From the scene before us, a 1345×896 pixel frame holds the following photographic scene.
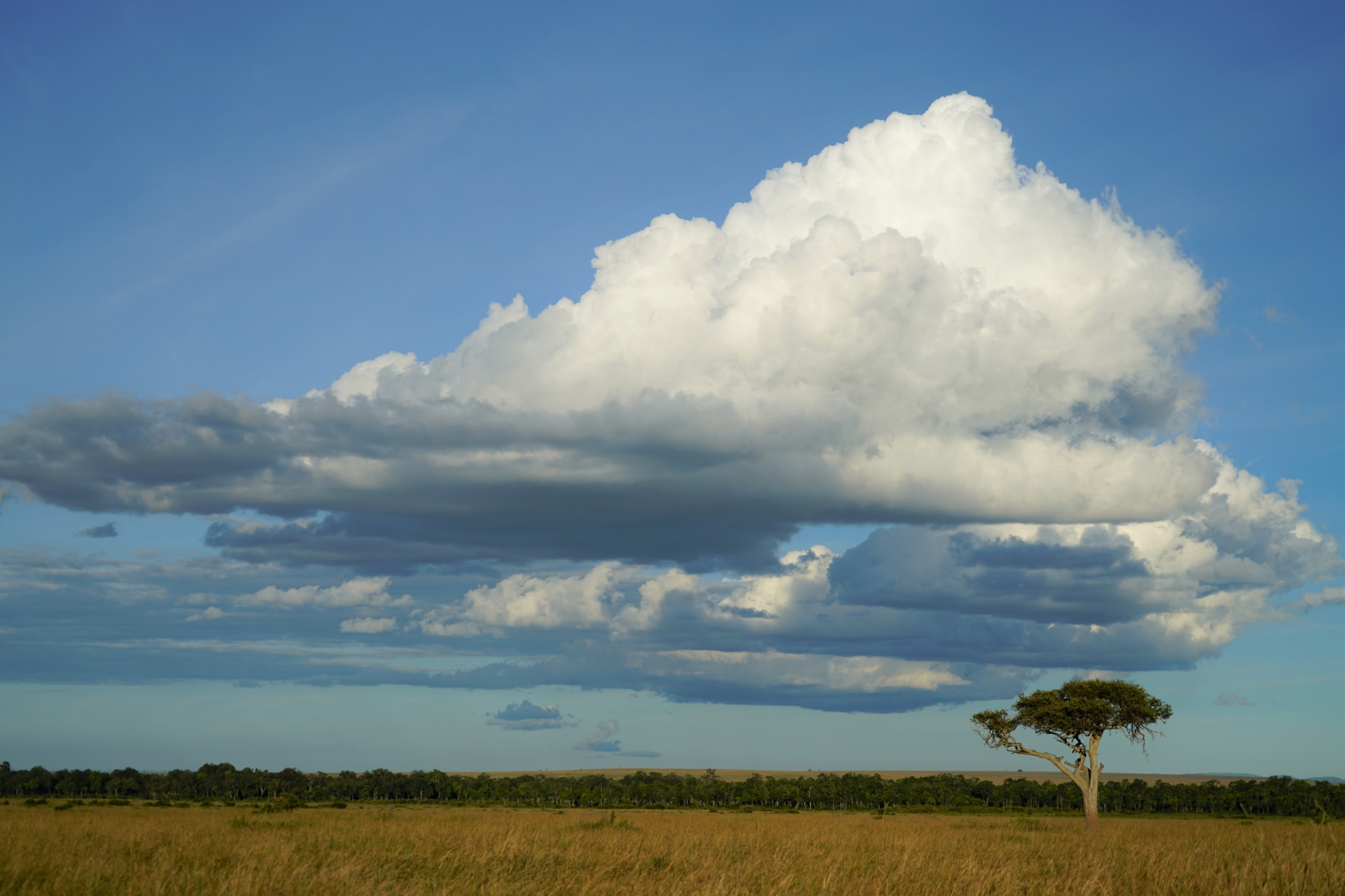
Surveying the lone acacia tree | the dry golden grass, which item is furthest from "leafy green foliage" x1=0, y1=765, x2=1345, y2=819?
the dry golden grass

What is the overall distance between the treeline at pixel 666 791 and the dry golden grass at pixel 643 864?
109962 millimetres

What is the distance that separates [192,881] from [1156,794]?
14755 centimetres

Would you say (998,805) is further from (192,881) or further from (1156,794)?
(192,881)

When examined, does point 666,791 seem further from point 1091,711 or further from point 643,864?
point 643,864

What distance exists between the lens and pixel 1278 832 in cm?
2591

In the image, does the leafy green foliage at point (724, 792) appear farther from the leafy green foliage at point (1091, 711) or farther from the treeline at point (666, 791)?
the leafy green foliage at point (1091, 711)

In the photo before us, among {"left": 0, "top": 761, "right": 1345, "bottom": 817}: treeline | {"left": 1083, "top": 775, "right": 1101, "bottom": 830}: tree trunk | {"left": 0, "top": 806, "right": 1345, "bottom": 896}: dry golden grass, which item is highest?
{"left": 0, "top": 806, "right": 1345, "bottom": 896}: dry golden grass

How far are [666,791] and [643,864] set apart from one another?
485 ft

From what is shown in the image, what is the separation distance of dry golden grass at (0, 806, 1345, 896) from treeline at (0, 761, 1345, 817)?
110 m

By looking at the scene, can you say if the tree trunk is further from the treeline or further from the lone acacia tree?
the treeline

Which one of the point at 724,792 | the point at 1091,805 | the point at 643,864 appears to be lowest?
the point at 724,792

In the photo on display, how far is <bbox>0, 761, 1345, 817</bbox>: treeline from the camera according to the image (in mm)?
Answer: 132500

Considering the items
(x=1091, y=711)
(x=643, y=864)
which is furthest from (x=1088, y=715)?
(x=643, y=864)

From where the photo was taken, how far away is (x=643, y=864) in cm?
2020
